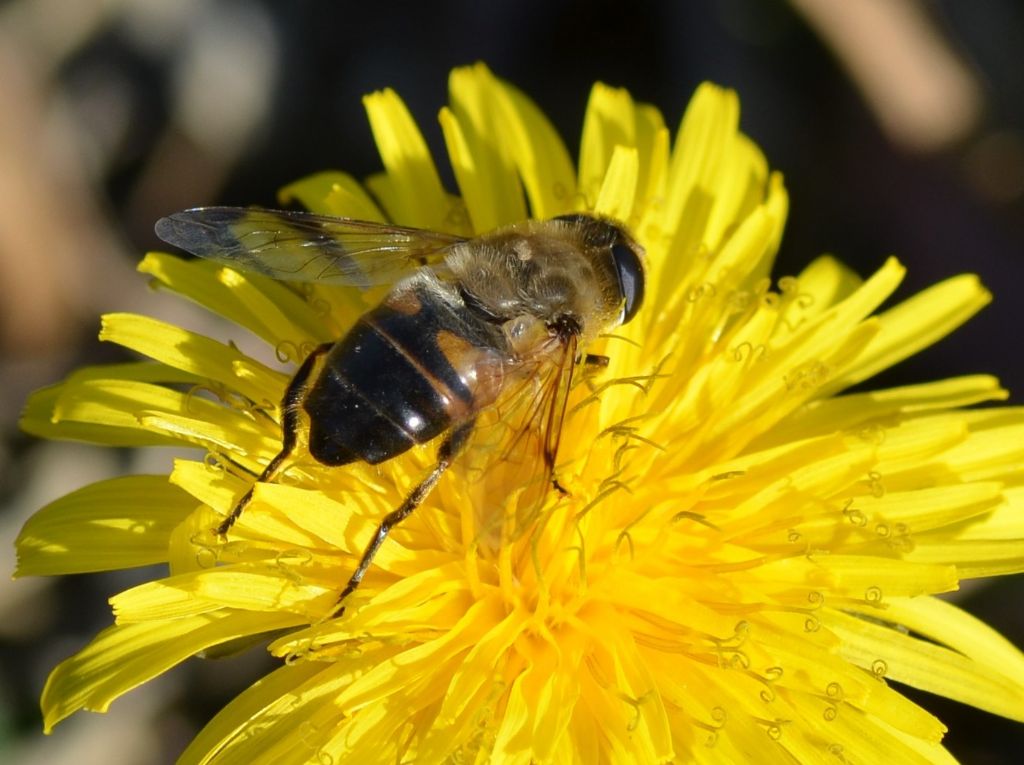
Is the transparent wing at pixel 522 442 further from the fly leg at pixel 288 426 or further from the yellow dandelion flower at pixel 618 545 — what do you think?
the fly leg at pixel 288 426

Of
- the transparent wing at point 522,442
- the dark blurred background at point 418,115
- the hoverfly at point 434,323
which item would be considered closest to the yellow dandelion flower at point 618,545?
the transparent wing at point 522,442

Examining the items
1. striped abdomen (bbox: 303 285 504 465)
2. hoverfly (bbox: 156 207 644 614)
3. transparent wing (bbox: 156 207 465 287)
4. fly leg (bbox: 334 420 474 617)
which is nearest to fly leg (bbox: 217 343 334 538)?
hoverfly (bbox: 156 207 644 614)

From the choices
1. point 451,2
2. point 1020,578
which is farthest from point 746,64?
point 1020,578

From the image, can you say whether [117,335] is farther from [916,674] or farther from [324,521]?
[916,674]

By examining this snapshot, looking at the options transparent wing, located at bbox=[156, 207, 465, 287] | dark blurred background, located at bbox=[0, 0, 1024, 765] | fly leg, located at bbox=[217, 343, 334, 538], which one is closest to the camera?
fly leg, located at bbox=[217, 343, 334, 538]

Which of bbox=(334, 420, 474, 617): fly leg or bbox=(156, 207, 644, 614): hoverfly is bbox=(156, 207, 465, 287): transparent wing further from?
bbox=(334, 420, 474, 617): fly leg
